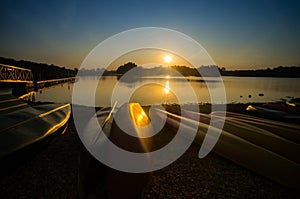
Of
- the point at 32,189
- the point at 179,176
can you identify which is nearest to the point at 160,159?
the point at 179,176

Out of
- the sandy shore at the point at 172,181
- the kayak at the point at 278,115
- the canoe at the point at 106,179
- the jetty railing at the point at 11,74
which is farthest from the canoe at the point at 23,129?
the jetty railing at the point at 11,74

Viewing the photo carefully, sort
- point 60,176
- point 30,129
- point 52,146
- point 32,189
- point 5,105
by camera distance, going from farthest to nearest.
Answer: point 5,105 → point 52,146 → point 30,129 → point 60,176 → point 32,189

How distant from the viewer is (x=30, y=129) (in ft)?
12.4

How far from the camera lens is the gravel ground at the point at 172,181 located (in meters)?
2.70

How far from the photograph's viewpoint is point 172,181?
3.05m

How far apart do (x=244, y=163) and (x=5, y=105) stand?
6.53 metres

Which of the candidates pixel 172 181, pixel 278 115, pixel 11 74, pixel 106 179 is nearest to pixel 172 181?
pixel 172 181

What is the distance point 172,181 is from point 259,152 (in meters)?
2.00

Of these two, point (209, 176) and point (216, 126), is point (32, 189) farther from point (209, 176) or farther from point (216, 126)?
point (216, 126)

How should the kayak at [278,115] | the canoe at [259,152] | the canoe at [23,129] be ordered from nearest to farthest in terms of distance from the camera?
the canoe at [23,129], the canoe at [259,152], the kayak at [278,115]

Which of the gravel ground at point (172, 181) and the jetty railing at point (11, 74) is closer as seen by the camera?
the gravel ground at point (172, 181)

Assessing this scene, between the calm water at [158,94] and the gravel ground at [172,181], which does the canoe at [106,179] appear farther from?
the calm water at [158,94]

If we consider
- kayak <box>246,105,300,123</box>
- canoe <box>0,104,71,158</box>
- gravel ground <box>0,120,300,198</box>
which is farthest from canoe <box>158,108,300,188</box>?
canoe <box>0,104,71,158</box>

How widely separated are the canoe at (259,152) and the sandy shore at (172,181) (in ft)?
0.49
